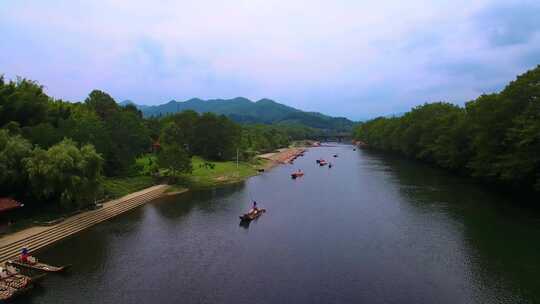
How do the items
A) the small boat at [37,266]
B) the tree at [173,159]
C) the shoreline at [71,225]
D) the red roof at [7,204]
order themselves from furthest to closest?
the tree at [173,159] < the red roof at [7,204] < the shoreline at [71,225] < the small boat at [37,266]

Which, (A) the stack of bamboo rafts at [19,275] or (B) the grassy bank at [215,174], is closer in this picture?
(A) the stack of bamboo rafts at [19,275]

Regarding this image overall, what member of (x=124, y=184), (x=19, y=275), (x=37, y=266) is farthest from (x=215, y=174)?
(x=19, y=275)

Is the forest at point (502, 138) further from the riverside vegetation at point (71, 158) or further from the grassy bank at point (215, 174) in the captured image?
the riverside vegetation at point (71, 158)

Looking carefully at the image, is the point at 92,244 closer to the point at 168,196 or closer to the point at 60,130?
the point at 60,130

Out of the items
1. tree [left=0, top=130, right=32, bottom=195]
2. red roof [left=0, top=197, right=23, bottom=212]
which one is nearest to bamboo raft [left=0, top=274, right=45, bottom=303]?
red roof [left=0, top=197, right=23, bottom=212]

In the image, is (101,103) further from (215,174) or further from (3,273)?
(3,273)

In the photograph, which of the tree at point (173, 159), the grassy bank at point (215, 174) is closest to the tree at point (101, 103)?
the grassy bank at point (215, 174)

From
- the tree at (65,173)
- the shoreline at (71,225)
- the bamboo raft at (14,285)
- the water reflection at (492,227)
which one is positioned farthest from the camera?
the tree at (65,173)

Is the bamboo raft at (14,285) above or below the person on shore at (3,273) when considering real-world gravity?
below
